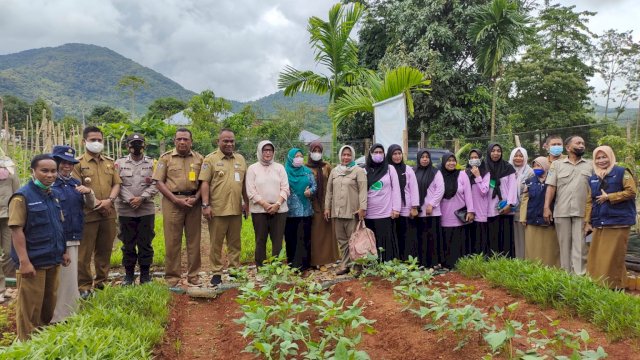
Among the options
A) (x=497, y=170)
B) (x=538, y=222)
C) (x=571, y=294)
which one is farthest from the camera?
(x=497, y=170)

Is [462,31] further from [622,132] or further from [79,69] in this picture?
[79,69]

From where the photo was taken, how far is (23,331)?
3.52 m

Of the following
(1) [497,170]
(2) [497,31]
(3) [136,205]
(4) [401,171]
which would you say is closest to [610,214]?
(1) [497,170]

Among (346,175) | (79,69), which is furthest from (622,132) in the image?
(79,69)

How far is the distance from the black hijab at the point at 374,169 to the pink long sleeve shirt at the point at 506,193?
Result: 132cm

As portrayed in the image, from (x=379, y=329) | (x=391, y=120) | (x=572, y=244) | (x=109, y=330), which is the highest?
(x=391, y=120)

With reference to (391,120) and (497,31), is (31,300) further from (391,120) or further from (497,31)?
(497,31)

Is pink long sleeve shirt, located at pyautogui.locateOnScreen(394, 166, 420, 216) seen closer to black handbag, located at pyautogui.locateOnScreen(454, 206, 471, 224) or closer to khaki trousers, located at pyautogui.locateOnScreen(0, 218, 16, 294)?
black handbag, located at pyautogui.locateOnScreen(454, 206, 471, 224)

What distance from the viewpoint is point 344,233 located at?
5.41 m

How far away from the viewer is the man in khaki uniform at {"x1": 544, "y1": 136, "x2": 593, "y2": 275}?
15.9 ft

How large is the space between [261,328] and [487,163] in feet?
12.2

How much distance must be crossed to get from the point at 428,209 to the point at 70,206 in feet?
12.1

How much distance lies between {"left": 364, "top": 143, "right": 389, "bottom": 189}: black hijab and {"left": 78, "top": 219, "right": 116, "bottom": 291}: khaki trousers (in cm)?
285

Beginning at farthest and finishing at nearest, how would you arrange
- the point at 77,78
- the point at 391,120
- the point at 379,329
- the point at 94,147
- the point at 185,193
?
1. the point at 77,78
2. the point at 391,120
3. the point at 185,193
4. the point at 94,147
5. the point at 379,329
